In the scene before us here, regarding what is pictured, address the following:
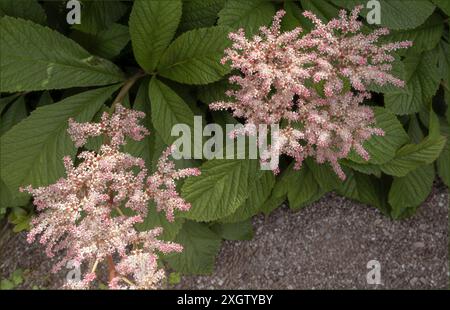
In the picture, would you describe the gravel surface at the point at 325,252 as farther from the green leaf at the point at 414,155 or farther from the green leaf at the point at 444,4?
the green leaf at the point at 444,4

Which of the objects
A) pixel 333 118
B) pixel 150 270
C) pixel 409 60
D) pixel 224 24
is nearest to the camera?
pixel 150 270

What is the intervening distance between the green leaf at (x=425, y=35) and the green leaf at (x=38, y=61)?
4.10ft

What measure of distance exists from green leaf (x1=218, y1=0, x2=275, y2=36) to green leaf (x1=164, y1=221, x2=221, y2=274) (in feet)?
3.56

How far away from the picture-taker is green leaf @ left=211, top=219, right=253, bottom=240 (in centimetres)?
254

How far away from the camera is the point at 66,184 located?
117 cm

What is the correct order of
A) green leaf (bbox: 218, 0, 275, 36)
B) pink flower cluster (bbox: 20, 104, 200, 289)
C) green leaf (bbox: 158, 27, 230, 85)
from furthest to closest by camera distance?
green leaf (bbox: 218, 0, 275, 36), green leaf (bbox: 158, 27, 230, 85), pink flower cluster (bbox: 20, 104, 200, 289)

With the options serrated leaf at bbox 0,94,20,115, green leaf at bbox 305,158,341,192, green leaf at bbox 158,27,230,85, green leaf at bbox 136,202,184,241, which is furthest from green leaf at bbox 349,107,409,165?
serrated leaf at bbox 0,94,20,115

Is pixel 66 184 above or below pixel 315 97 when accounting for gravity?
below

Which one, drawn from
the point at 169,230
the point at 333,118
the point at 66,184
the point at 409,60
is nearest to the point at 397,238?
the point at 409,60

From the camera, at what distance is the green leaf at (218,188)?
173 centimetres

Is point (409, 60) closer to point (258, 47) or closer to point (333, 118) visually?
point (333, 118)

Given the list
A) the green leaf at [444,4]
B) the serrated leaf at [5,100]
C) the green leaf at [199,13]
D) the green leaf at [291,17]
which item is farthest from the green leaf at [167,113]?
the green leaf at [444,4]

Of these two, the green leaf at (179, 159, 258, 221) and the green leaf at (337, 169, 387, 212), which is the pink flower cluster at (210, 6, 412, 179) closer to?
the green leaf at (179, 159, 258, 221)

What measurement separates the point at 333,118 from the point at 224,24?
1.86 feet
